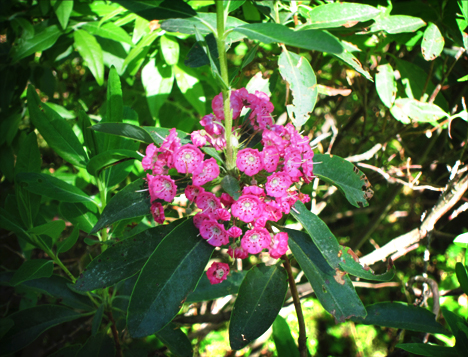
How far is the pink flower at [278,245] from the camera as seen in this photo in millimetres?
865

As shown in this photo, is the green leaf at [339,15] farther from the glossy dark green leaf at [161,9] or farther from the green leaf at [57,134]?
the green leaf at [57,134]

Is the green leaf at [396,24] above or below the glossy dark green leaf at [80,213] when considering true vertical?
above

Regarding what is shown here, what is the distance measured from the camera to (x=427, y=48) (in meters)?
1.11

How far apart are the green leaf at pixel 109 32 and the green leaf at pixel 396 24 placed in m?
0.81

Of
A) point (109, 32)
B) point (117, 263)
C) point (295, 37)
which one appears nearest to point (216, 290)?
point (117, 263)

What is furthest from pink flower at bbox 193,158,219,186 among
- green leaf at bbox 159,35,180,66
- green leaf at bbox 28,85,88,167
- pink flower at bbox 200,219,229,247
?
green leaf at bbox 159,35,180,66

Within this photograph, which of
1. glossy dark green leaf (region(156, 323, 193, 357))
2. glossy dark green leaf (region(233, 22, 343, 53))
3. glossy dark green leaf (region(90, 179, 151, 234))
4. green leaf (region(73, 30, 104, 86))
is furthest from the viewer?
green leaf (region(73, 30, 104, 86))

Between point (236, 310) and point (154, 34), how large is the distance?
91 cm

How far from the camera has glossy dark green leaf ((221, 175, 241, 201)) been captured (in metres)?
Result: 0.76

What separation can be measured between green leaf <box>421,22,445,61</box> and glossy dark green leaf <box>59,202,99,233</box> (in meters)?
1.18

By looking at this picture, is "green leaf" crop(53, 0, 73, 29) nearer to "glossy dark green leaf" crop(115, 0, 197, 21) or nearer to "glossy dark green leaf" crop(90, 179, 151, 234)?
"glossy dark green leaf" crop(115, 0, 197, 21)

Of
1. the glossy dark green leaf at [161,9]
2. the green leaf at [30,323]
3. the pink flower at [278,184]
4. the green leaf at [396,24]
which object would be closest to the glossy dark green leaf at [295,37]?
the glossy dark green leaf at [161,9]

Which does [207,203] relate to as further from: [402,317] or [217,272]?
[402,317]

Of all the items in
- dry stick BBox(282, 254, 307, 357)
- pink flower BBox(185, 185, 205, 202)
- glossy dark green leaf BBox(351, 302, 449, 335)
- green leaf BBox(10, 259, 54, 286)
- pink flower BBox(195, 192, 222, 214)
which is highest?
pink flower BBox(185, 185, 205, 202)
